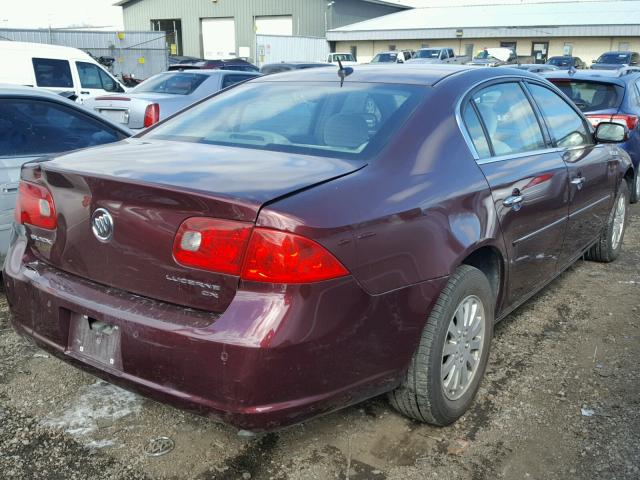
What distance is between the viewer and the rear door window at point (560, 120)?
3.89m

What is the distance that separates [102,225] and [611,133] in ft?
11.8

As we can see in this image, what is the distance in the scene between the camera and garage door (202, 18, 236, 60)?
52000mm

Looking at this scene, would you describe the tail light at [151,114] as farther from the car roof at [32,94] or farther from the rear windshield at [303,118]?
the rear windshield at [303,118]

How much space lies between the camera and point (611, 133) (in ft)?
14.7

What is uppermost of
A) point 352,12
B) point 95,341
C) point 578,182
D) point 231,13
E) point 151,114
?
point 352,12

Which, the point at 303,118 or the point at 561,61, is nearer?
the point at 303,118

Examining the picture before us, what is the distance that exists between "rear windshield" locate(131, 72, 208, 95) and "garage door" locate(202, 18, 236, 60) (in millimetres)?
41830

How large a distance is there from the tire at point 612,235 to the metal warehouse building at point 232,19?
43405 mm

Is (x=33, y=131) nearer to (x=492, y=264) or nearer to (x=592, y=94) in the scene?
(x=492, y=264)

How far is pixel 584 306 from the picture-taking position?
14.6 ft

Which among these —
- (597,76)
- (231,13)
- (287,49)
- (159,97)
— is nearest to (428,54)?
(287,49)

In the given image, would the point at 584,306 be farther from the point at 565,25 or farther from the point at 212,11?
the point at 212,11

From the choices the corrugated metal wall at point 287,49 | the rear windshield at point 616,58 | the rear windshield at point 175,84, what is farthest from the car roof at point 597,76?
the corrugated metal wall at point 287,49

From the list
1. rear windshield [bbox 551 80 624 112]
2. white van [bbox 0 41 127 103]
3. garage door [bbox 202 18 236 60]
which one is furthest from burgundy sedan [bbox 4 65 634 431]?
garage door [bbox 202 18 236 60]
